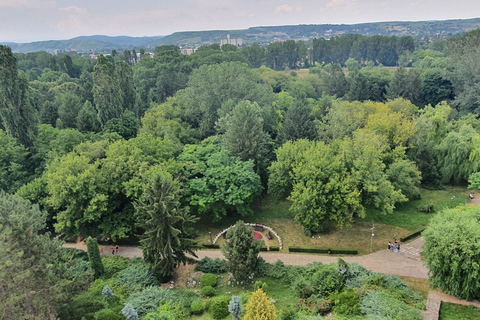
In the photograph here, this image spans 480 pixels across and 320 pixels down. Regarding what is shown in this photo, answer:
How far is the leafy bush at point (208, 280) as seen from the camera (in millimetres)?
26781

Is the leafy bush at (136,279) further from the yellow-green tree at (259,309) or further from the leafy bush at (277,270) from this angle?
the yellow-green tree at (259,309)

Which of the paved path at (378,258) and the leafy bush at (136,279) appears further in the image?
the paved path at (378,258)

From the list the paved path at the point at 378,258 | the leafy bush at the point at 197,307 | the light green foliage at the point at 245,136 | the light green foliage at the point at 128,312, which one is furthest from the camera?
the light green foliage at the point at 245,136

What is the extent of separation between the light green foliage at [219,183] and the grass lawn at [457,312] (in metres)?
19.9

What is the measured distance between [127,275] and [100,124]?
110 ft

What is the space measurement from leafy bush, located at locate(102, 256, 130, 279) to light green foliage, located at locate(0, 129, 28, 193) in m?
16.2

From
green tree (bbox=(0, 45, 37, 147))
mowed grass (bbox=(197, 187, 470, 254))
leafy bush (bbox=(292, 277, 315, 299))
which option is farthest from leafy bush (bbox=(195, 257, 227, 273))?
green tree (bbox=(0, 45, 37, 147))

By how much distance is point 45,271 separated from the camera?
1758 cm

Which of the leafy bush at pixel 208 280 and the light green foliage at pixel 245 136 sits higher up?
the light green foliage at pixel 245 136

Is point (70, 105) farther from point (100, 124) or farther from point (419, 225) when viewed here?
point (419, 225)

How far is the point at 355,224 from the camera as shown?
37.2 m

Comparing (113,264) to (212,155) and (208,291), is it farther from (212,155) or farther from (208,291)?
(212,155)

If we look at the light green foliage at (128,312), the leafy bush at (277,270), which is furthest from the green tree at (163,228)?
the leafy bush at (277,270)

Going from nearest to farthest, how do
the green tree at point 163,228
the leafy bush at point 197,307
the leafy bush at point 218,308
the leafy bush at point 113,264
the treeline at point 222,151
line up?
the leafy bush at point 218,308
the leafy bush at point 197,307
the green tree at point 163,228
the leafy bush at point 113,264
the treeline at point 222,151
